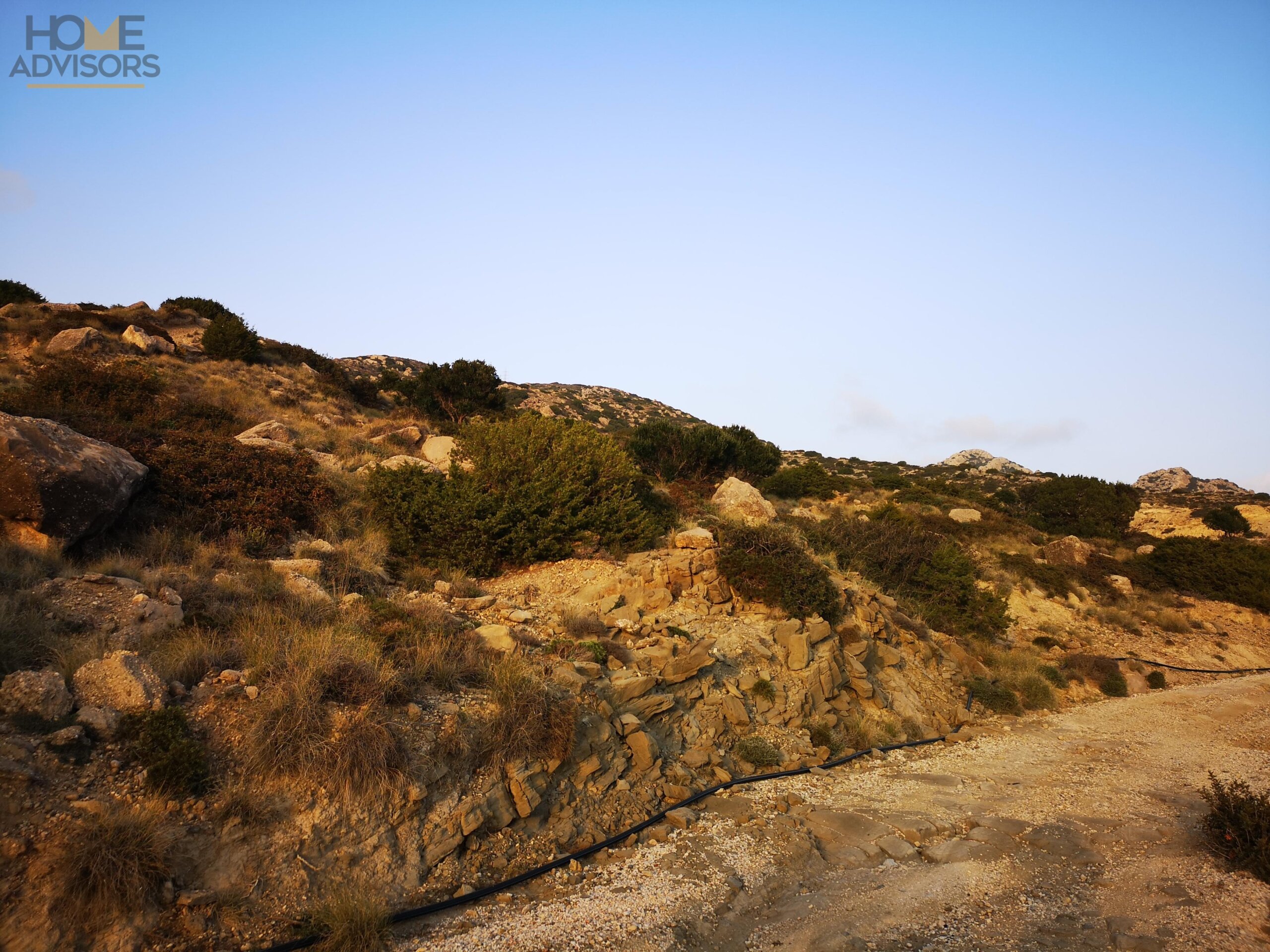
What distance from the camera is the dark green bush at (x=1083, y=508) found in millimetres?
31859

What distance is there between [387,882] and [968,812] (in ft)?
22.2

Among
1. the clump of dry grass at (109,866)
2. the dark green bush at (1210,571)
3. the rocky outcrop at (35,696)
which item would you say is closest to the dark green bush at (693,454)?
the dark green bush at (1210,571)

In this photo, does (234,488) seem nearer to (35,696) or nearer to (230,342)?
(35,696)

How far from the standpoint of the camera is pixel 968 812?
7.85 m

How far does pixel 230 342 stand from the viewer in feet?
81.7

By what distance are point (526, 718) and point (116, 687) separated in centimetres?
358

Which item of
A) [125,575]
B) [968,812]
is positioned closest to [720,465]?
[968,812]

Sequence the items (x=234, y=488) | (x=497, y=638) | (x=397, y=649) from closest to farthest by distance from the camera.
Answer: (x=397, y=649), (x=497, y=638), (x=234, y=488)

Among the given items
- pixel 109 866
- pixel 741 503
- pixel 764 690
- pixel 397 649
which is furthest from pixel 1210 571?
pixel 109 866

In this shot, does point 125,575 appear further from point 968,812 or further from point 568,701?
point 968,812

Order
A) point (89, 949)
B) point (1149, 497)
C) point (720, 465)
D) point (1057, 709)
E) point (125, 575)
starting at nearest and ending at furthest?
point (89, 949), point (125, 575), point (1057, 709), point (720, 465), point (1149, 497)

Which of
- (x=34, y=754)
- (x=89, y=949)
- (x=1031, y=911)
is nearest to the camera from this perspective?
(x=89, y=949)

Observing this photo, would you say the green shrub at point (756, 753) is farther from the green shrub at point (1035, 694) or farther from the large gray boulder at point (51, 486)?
the large gray boulder at point (51, 486)

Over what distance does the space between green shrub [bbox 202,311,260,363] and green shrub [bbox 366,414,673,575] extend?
16.0 meters
